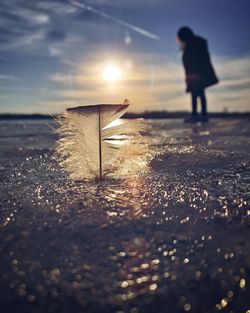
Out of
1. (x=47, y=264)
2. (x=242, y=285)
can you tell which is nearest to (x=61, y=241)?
(x=47, y=264)

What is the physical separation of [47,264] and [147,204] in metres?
0.60

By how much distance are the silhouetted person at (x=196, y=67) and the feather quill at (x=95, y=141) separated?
24.9 ft

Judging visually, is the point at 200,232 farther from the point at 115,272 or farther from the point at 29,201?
the point at 29,201

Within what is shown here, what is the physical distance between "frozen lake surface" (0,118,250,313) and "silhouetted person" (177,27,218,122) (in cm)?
782

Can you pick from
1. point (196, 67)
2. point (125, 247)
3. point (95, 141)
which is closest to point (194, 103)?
point (196, 67)

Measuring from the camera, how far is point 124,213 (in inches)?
52.3

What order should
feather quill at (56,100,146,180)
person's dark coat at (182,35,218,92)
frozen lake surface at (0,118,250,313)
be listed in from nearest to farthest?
1. frozen lake surface at (0,118,250,313)
2. feather quill at (56,100,146,180)
3. person's dark coat at (182,35,218,92)

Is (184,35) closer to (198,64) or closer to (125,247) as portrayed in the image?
(198,64)

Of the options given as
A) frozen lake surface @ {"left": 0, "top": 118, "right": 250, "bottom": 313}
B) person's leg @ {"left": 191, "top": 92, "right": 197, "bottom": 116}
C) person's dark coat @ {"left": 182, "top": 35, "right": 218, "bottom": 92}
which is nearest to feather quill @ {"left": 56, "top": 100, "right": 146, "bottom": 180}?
frozen lake surface @ {"left": 0, "top": 118, "right": 250, "bottom": 313}

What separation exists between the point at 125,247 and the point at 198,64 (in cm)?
944

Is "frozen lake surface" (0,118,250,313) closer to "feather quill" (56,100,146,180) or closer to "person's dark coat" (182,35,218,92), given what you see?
"feather quill" (56,100,146,180)

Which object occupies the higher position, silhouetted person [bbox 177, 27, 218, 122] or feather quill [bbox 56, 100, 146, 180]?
silhouetted person [bbox 177, 27, 218, 122]

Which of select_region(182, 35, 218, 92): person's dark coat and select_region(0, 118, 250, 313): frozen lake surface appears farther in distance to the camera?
select_region(182, 35, 218, 92): person's dark coat

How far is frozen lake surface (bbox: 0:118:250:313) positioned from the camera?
0.80m
